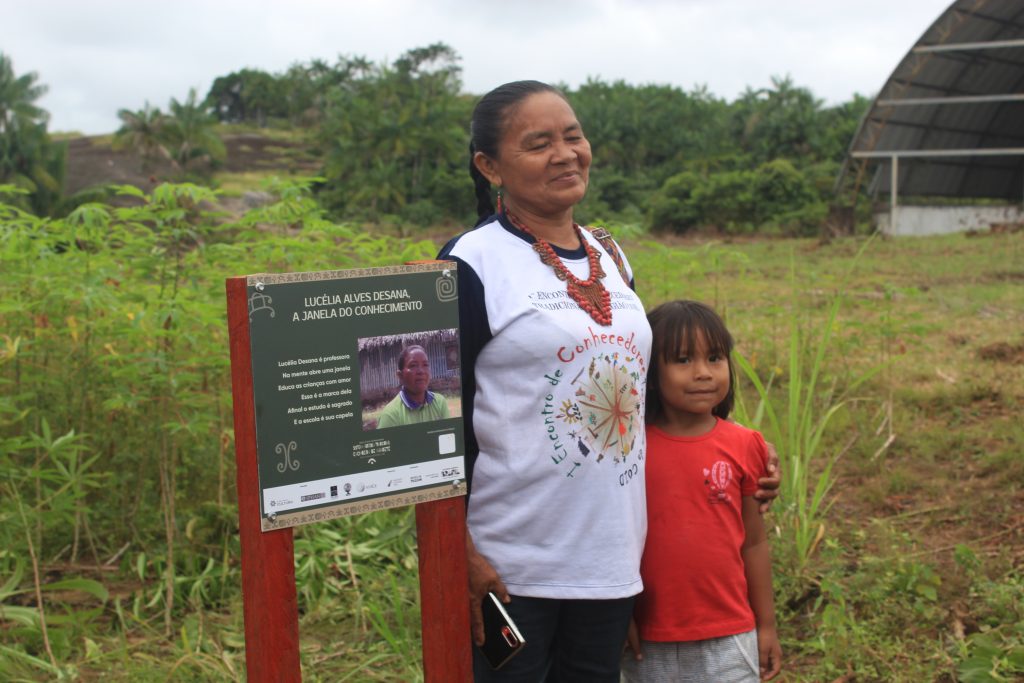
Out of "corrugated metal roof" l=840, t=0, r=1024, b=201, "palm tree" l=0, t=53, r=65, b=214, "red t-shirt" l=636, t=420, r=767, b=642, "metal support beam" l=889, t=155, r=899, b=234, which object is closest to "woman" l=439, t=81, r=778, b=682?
"red t-shirt" l=636, t=420, r=767, b=642

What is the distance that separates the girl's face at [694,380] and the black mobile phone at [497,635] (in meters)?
0.61

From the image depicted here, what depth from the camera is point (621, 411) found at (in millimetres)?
1964

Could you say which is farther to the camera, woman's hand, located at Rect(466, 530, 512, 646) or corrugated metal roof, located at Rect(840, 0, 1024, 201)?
corrugated metal roof, located at Rect(840, 0, 1024, 201)

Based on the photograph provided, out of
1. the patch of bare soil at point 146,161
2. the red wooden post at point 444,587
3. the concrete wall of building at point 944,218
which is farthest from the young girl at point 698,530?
the patch of bare soil at point 146,161

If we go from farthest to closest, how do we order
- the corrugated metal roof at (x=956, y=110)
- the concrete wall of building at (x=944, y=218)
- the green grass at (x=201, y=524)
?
1. the concrete wall of building at (x=944, y=218)
2. the corrugated metal roof at (x=956, y=110)
3. the green grass at (x=201, y=524)

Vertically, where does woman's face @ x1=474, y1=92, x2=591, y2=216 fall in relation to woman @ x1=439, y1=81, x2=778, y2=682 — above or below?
above

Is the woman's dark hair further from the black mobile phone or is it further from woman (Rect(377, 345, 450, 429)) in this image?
the black mobile phone

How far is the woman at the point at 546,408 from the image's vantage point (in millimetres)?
1900

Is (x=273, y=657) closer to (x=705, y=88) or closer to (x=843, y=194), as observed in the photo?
(x=843, y=194)

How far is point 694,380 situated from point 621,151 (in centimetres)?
3055

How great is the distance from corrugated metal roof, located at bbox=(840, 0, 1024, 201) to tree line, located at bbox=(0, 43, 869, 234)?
236cm

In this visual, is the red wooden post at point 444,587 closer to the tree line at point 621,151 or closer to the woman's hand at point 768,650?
the woman's hand at point 768,650

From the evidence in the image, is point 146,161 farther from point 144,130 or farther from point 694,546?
point 694,546

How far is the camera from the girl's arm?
2.22m
